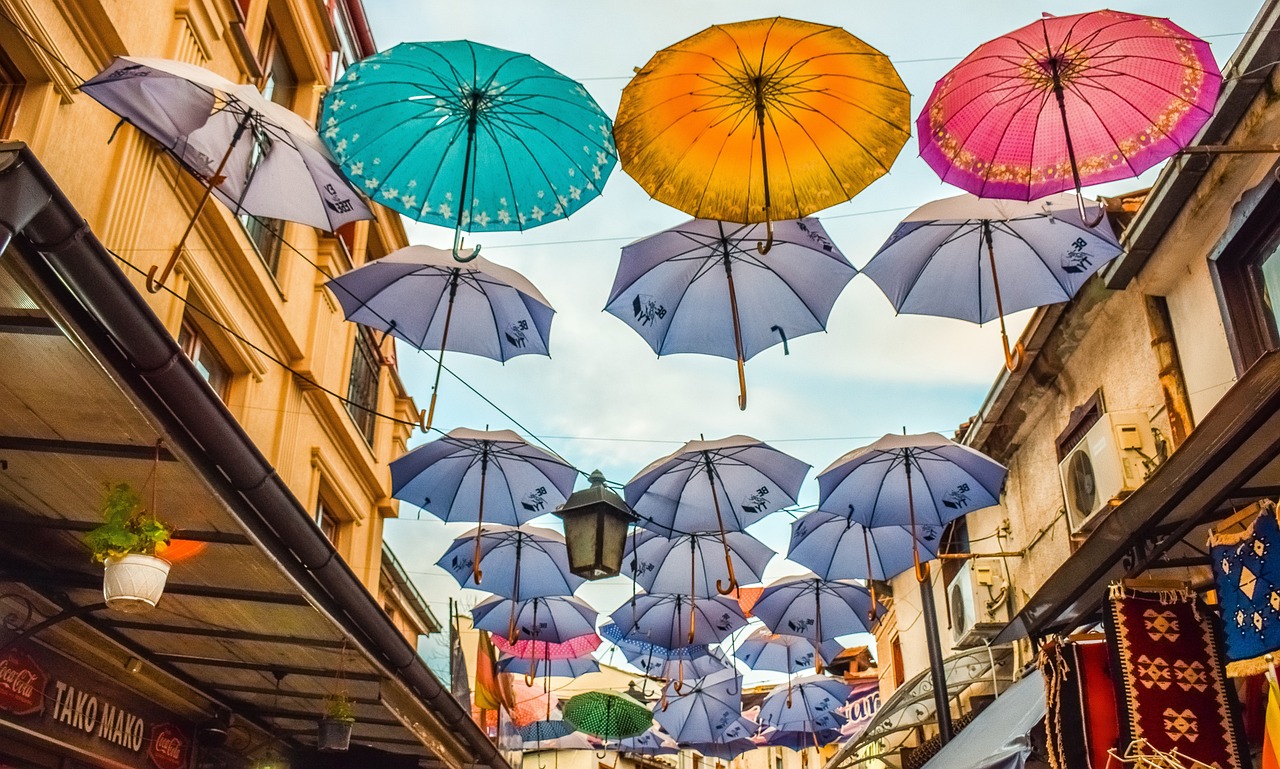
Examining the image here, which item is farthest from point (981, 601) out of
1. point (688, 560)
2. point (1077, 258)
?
point (1077, 258)

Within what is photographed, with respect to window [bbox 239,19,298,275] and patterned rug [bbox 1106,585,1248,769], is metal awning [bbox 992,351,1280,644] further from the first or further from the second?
window [bbox 239,19,298,275]

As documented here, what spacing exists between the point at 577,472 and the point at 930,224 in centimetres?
529

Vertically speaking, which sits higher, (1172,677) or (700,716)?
(700,716)

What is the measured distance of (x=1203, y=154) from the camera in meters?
8.65

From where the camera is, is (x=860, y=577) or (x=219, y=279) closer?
(x=219, y=279)

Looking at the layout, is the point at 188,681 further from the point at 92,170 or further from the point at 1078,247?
the point at 1078,247

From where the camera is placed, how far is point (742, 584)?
15.6 metres

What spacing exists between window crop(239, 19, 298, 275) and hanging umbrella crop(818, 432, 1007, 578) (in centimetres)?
707

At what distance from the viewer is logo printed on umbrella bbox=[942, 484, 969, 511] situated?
12.2 m

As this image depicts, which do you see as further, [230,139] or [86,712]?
[86,712]

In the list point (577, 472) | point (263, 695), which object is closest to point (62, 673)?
point (263, 695)

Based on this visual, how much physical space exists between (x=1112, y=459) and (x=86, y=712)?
9291mm

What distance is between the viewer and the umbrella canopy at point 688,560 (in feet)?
51.6

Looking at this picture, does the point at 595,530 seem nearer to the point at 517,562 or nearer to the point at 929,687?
the point at 517,562
